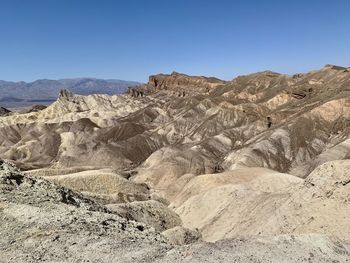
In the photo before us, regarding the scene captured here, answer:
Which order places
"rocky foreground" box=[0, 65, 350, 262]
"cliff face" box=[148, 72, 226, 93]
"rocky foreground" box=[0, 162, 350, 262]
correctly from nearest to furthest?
"rocky foreground" box=[0, 162, 350, 262] < "rocky foreground" box=[0, 65, 350, 262] < "cliff face" box=[148, 72, 226, 93]

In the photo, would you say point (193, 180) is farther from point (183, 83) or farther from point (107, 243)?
point (183, 83)

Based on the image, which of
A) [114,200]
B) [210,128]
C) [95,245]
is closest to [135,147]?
[210,128]

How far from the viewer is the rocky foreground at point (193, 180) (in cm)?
1728

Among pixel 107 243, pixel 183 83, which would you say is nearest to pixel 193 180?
pixel 107 243

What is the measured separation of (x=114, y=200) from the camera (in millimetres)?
36500

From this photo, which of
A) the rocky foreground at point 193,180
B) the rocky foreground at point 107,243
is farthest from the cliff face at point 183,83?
the rocky foreground at point 107,243

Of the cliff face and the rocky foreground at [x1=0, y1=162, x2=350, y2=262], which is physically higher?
the cliff face

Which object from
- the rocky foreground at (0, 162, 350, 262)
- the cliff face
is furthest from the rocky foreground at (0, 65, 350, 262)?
the cliff face

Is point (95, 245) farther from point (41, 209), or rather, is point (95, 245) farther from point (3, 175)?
point (3, 175)

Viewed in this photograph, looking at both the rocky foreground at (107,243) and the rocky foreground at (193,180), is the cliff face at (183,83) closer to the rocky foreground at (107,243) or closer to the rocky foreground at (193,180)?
the rocky foreground at (193,180)

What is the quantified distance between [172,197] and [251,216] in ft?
60.9

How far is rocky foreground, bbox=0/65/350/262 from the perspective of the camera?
1728cm

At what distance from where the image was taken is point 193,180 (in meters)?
46.4

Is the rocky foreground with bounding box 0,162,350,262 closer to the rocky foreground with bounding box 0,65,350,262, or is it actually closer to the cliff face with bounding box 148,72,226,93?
the rocky foreground with bounding box 0,65,350,262
